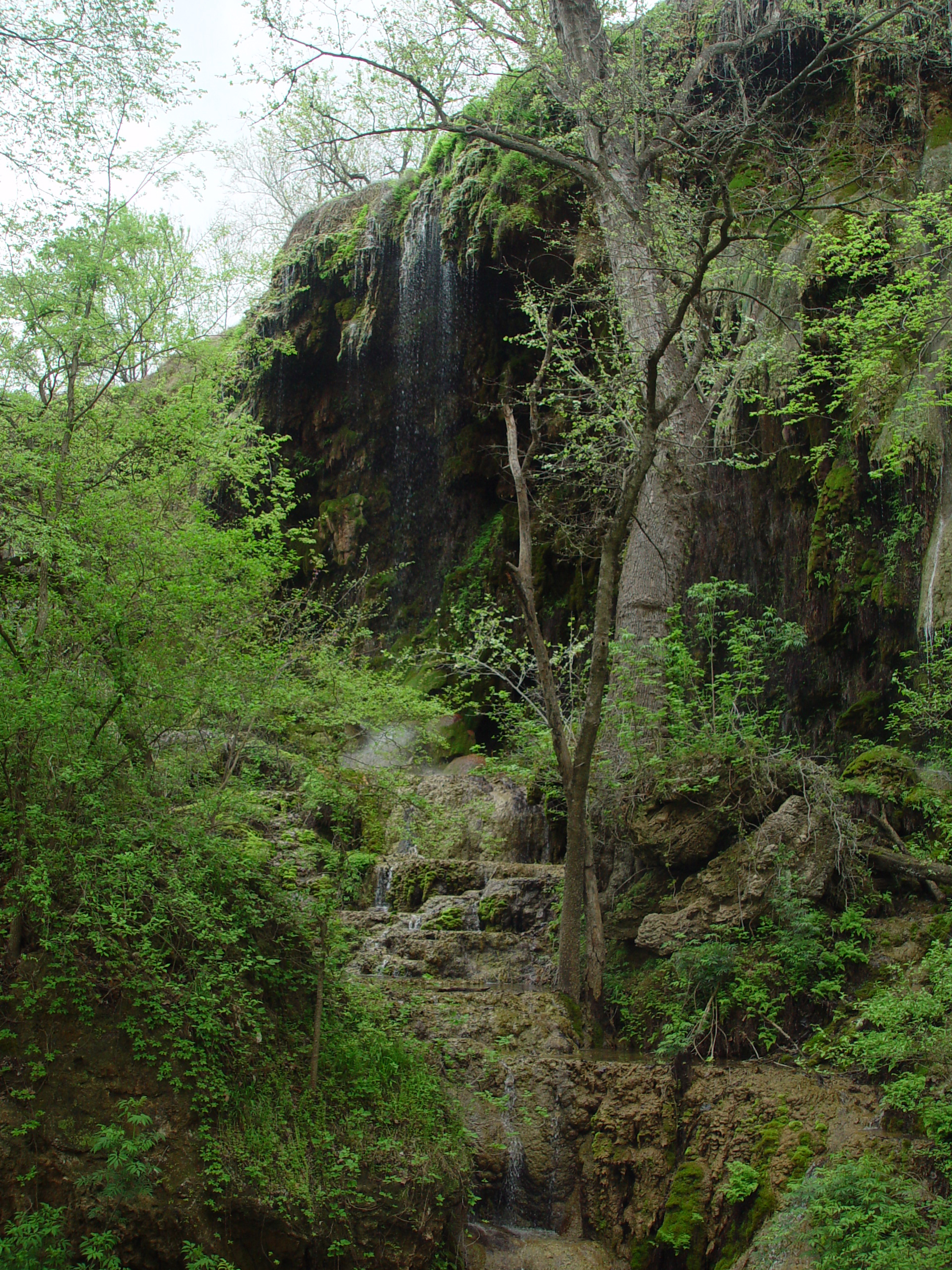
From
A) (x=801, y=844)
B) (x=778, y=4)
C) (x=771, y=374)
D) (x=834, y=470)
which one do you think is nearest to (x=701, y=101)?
(x=778, y=4)

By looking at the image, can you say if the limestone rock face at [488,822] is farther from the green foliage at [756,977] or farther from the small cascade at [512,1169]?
the small cascade at [512,1169]

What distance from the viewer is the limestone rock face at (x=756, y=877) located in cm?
694

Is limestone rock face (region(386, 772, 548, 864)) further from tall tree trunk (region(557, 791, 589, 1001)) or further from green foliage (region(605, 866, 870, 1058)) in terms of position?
green foliage (region(605, 866, 870, 1058))

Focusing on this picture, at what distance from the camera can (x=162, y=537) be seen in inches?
232

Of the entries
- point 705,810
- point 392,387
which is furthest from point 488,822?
point 392,387

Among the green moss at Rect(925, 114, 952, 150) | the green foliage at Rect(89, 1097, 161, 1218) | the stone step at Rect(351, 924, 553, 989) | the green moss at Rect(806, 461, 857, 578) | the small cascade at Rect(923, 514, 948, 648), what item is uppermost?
the green moss at Rect(925, 114, 952, 150)

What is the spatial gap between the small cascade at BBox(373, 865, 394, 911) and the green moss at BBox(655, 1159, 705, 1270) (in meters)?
4.71

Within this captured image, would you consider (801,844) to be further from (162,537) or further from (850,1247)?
(162,537)

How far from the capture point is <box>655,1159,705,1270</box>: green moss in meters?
5.08

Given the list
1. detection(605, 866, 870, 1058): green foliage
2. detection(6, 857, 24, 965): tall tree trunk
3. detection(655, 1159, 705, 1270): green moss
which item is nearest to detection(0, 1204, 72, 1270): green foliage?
detection(6, 857, 24, 965): tall tree trunk

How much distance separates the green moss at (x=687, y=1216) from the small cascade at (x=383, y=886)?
15.5 feet

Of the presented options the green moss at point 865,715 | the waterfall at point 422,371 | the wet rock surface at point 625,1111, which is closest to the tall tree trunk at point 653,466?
the green moss at point 865,715

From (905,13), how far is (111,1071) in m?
14.4

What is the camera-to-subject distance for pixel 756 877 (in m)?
7.12
